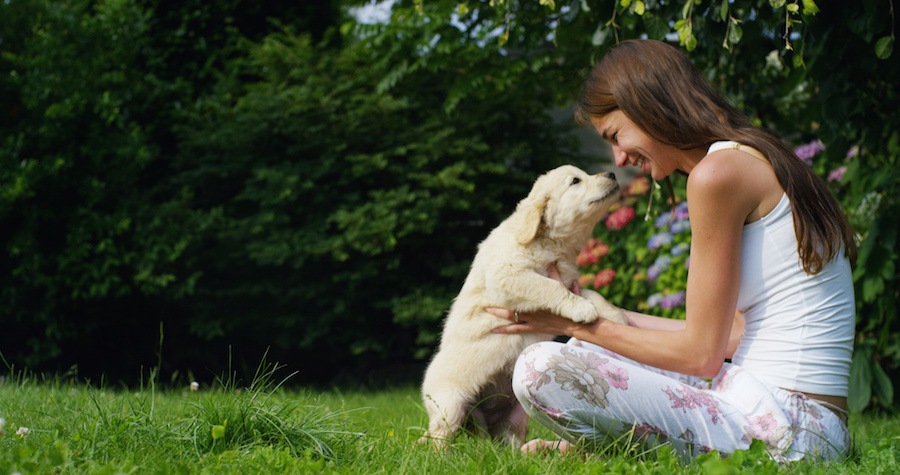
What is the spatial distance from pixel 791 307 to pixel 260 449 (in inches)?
59.5

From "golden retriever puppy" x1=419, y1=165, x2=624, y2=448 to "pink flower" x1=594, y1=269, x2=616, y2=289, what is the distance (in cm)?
287

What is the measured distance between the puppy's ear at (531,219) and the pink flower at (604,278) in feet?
9.88

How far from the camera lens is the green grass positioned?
2113mm

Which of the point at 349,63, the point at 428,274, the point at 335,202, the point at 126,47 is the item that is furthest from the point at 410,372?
the point at 126,47

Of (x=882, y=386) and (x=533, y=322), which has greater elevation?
(x=533, y=322)

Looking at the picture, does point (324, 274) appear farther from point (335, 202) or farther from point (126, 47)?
point (126, 47)

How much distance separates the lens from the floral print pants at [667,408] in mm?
2316

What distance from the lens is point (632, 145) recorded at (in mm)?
2625

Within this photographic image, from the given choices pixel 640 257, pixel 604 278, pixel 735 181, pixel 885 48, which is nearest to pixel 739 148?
pixel 735 181

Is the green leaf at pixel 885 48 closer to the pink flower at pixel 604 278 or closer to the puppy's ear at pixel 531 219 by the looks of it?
the puppy's ear at pixel 531 219

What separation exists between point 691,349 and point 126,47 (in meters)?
5.36

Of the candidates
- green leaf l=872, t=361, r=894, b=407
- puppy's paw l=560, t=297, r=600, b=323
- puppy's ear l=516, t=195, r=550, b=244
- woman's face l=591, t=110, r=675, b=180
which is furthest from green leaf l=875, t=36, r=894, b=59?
green leaf l=872, t=361, r=894, b=407

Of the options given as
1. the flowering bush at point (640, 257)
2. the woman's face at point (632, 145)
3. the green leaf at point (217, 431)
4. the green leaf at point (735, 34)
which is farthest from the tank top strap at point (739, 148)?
the flowering bush at point (640, 257)

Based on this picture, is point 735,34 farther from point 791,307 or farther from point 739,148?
point 791,307
